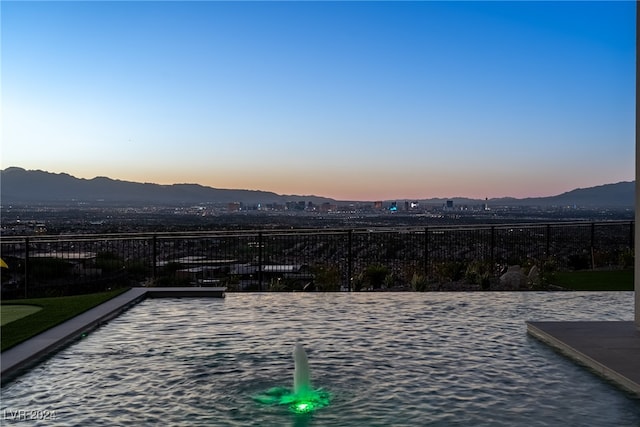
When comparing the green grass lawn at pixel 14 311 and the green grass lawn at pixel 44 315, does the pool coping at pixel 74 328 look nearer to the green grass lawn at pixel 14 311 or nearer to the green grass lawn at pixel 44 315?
the green grass lawn at pixel 44 315

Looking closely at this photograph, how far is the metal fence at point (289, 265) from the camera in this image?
12.3 m

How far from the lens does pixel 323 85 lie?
2236cm

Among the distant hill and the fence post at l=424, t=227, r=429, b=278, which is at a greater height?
the distant hill

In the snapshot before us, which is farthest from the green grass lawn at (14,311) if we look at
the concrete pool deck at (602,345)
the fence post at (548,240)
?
the fence post at (548,240)

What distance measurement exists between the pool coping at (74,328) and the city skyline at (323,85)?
777 centimetres

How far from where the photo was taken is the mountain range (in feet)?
181

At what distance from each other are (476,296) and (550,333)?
3721 mm

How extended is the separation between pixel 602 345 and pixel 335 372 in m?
2.97

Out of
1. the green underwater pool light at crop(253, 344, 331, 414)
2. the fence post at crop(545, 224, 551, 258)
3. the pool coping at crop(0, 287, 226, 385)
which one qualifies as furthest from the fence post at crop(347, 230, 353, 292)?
the green underwater pool light at crop(253, 344, 331, 414)

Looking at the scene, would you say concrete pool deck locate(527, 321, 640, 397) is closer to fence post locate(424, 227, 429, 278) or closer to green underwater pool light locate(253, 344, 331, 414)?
green underwater pool light locate(253, 344, 331, 414)

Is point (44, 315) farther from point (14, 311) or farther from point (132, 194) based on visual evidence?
point (132, 194)

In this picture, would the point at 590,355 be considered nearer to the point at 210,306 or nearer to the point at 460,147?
the point at 210,306

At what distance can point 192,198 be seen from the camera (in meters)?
69.7

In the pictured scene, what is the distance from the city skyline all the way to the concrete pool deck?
13.2 ft
